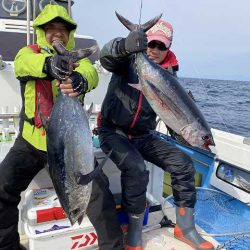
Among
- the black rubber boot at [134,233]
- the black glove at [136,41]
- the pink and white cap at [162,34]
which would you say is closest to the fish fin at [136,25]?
the black glove at [136,41]

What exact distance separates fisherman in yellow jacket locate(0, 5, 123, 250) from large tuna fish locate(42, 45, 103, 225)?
510 millimetres

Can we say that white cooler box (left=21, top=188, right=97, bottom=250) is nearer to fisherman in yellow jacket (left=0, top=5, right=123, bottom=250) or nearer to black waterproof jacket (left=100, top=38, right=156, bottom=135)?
fisherman in yellow jacket (left=0, top=5, right=123, bottom=250)

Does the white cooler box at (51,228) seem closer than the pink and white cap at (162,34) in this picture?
Yes

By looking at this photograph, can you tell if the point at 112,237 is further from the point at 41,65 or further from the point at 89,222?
the point at 41,65

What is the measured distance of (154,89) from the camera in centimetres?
261

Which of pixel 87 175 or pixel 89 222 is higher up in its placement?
pixel 87 175

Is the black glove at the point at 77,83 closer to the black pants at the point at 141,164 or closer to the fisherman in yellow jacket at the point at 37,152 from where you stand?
→ the fisherman in yellow jacket at the point at 37,152

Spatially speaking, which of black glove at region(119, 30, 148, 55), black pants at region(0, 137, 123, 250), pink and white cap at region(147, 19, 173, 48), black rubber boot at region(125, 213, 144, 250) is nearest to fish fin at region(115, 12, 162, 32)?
black glove at region(119, 30, 148, 55)

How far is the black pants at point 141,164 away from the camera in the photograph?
3.07m

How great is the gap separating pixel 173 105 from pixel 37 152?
1.29 m

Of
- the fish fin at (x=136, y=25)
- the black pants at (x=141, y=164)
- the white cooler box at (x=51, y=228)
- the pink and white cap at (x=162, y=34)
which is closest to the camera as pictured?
the fish fin at (x=136, y=25)

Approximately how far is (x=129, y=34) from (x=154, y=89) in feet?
1.58

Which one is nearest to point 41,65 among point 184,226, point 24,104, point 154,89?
point 24,104

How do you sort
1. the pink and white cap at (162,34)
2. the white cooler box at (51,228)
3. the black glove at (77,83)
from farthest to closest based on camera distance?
the pink and white cap at (162,34) < the white cooler box at (51,228) < the black glove at (77,83)
